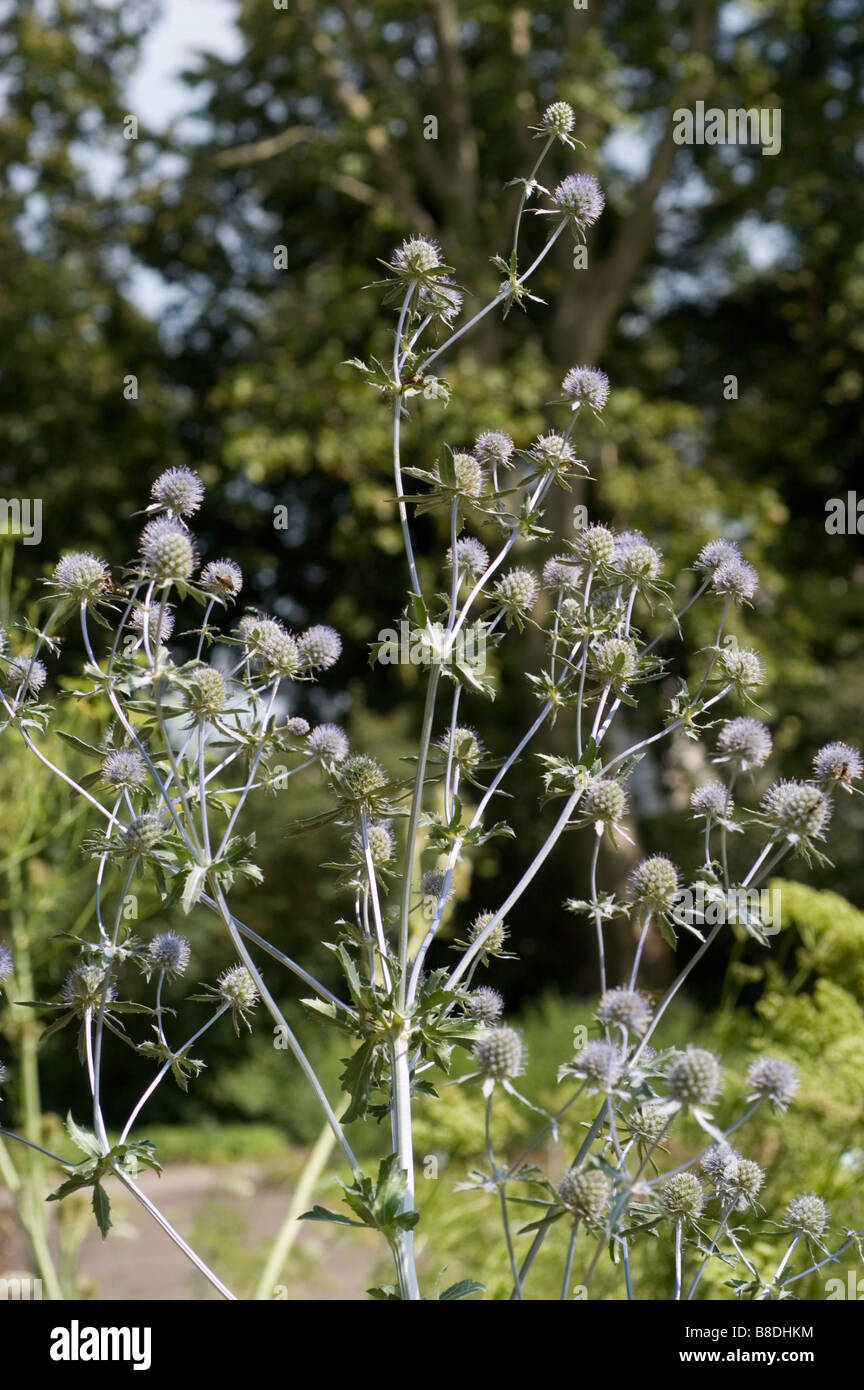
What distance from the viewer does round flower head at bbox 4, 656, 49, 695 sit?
219 cm

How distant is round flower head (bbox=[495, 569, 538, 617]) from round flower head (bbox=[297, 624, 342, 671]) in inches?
11.7

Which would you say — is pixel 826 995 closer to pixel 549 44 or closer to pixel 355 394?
pixel 355 394

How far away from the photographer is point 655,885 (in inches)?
81.4

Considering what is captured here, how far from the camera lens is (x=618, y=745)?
14.1 meters

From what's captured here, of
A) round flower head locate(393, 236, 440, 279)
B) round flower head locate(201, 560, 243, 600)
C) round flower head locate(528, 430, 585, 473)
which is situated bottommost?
round flower head locate(201, 560, 243, 600)

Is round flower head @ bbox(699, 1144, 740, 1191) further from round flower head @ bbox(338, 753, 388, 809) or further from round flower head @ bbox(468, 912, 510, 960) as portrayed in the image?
round flower head @ bbox(338, 753, 388, 809)

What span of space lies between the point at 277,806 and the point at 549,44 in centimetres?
759

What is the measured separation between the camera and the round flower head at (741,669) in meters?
2.31

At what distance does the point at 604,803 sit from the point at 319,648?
0.55 meters

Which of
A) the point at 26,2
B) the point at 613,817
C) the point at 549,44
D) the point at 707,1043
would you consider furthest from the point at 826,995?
the point at 26,2

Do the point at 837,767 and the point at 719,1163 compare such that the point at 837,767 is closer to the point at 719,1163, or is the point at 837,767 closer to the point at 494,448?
the point at 719,1163

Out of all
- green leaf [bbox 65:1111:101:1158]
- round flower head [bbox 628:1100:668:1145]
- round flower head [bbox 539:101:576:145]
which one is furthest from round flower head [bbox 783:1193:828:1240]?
round flower head [bbox 539:101:576:145]

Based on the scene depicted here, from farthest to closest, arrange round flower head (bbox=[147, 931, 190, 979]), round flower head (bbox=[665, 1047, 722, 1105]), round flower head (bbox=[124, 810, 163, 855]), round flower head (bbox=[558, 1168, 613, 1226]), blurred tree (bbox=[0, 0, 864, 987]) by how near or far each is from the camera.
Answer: blurred tree (bbox=[0, 0, 864, 987])
round flower head (bbox=[147, 931, 190, 979])
round flower head (bbox=[124, 810, 163, 855])
round flower head (bbox=[558, 1168, 613, 1226])
round flower head (bbox=[665, 1047, 722, 1105])

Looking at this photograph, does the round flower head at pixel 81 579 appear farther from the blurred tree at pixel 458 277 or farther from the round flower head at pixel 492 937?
the blurred tree at pixel 458 277
